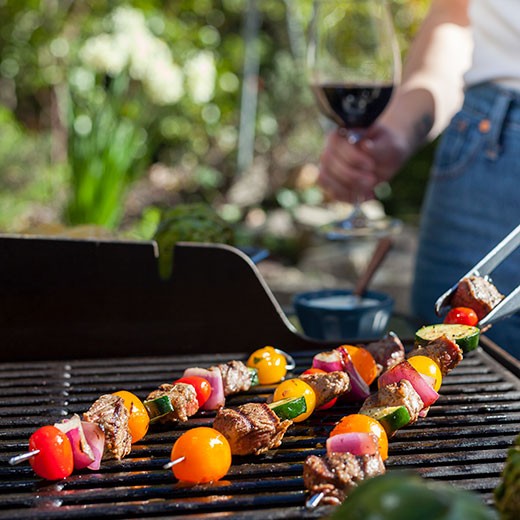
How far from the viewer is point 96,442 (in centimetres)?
131

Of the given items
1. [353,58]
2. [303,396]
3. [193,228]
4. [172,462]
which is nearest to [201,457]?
[172,462]

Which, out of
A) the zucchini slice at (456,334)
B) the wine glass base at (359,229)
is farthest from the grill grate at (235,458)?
the wine glass base at (359,229)

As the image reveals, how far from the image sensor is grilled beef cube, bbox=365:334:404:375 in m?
1.70

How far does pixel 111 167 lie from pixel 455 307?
3.65m

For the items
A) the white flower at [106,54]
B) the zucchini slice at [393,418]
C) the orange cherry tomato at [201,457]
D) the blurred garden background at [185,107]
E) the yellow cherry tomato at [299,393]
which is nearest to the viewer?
the orange cherry tomato at [201,457]

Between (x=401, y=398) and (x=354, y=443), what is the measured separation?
0.19 meters

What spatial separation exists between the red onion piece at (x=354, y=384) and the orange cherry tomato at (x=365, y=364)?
2cm

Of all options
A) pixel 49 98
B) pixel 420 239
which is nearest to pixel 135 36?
pixel 49 98

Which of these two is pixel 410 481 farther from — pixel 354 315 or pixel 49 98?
pixel 49 98

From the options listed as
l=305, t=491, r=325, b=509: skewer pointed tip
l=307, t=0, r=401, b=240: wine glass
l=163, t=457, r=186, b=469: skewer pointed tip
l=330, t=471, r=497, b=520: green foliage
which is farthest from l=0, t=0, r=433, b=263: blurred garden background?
l=330, t=471, r=497, b=520: green foliage

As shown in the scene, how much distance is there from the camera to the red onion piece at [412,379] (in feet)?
4.86

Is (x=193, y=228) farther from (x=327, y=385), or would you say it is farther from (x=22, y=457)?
(x=22, y=457)

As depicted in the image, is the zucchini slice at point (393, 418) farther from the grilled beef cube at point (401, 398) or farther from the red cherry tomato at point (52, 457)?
the red cherry tomato at point (52, 457)

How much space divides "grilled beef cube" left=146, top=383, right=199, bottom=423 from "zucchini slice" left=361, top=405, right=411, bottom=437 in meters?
0.35
